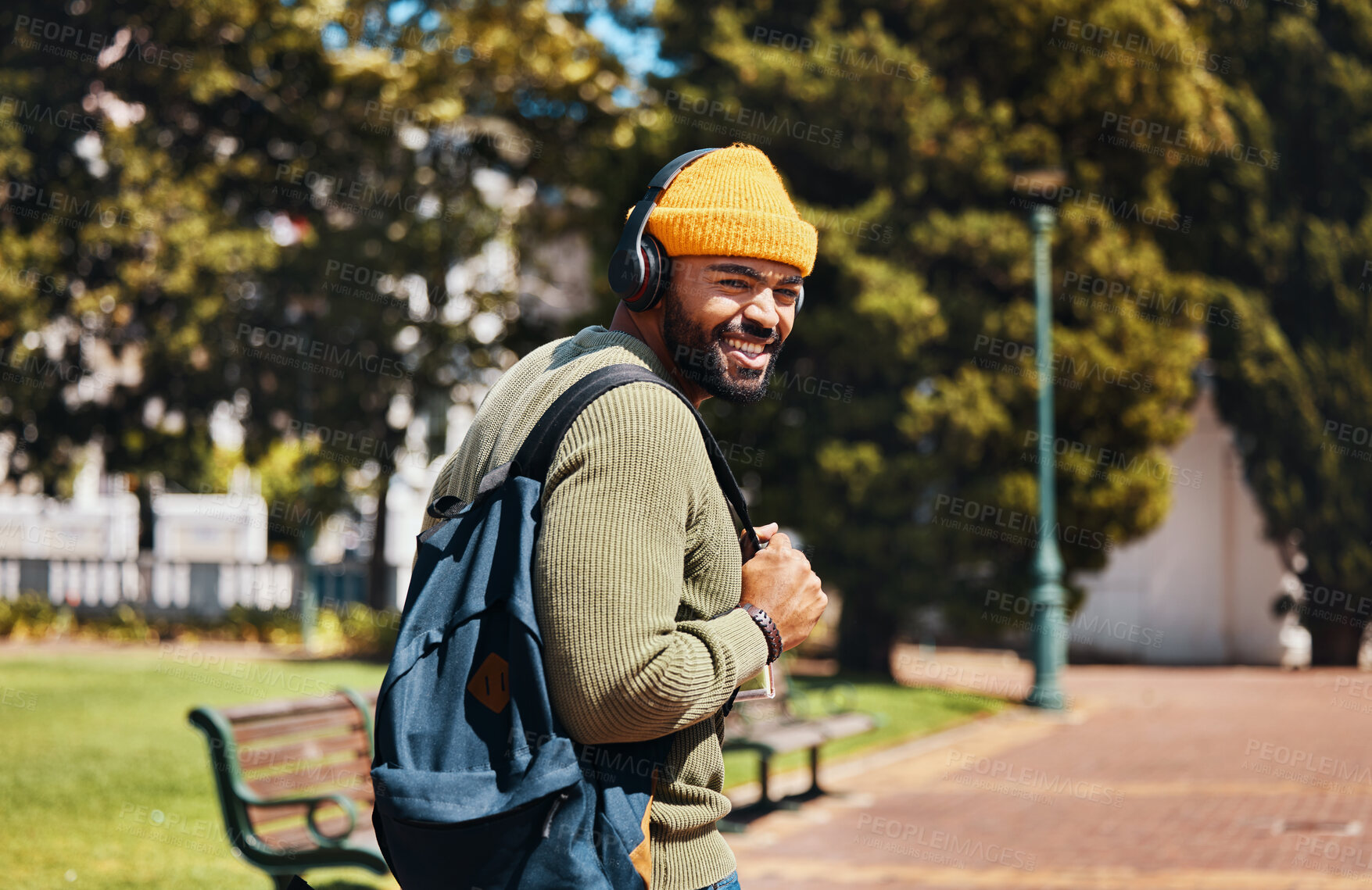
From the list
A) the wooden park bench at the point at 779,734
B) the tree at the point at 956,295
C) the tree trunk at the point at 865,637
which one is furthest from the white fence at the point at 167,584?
the wooden park bench at the point at 779,734

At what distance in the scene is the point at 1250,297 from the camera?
2195 cm

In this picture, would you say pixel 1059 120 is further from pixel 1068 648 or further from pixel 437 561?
pixel 437 561

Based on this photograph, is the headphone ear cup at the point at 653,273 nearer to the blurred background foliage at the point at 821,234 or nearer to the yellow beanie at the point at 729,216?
the yellow beanie at the point at 729,216

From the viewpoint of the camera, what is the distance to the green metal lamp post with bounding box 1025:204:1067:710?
15.4 metres

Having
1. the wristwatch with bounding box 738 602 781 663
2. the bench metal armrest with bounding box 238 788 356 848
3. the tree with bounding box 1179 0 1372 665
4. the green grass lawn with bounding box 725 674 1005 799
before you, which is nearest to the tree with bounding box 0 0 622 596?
the green grass lawn with bounding box 725 674 1005 799

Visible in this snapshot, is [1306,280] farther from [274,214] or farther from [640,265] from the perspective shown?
[640,265]

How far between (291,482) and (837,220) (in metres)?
18.5

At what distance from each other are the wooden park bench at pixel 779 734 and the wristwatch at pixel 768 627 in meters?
5.80

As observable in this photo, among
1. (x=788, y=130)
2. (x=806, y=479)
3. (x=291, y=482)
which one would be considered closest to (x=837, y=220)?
(x=788, y=130)

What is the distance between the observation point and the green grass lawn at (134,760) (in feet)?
21.7

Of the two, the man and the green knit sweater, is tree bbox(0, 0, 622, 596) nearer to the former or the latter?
the man

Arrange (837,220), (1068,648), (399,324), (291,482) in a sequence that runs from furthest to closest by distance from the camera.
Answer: (291,482) < (1068,648) < (399,324) < (837,220)

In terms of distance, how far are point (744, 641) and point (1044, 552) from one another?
14250mm

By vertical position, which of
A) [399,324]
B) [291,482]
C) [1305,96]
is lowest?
[291,482]
